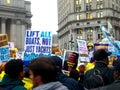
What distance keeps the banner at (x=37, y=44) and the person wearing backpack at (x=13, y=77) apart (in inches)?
243

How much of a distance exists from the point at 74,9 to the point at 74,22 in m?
3.40

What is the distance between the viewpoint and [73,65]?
12.4 metres

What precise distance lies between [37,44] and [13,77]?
6.58m

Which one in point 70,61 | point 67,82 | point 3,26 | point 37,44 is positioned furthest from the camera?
point 3,26

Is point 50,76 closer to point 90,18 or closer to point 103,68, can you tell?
point 103,68

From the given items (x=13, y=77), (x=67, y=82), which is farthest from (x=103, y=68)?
(x=13, y=77)

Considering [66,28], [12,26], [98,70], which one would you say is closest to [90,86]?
[98,70]

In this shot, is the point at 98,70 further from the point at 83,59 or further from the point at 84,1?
the point at 84,1

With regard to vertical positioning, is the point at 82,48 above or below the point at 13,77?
above

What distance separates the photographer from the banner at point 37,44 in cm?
1287

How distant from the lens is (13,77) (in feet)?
21.3

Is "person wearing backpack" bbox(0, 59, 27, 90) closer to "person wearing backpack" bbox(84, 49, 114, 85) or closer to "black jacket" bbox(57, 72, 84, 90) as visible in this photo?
"black jacket" bbox(57, 72, 84, 90)

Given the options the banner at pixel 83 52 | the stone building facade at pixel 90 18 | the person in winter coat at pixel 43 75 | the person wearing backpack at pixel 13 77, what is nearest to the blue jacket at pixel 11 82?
the person wearing backpack at pixel 13 77

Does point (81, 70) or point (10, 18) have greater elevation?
point (10, 18)
